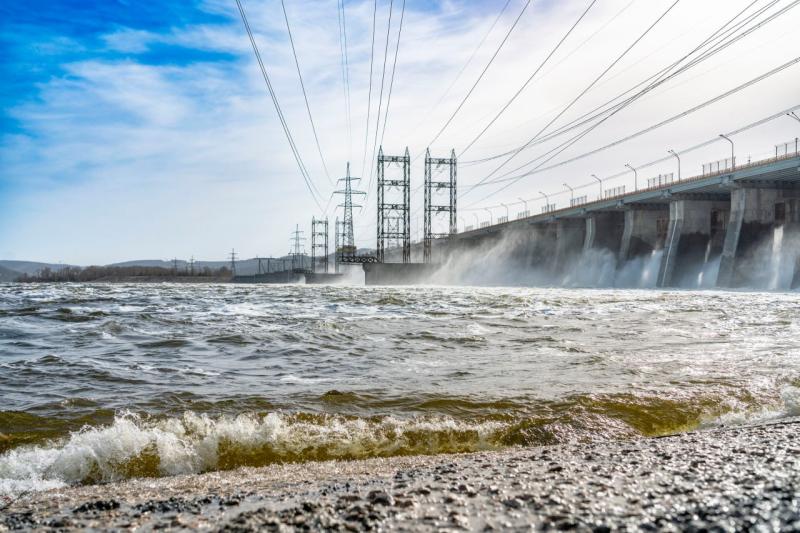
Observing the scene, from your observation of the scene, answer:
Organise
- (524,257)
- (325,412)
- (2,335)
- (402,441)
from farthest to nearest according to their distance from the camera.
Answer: (524,257)
(2,335)
(325,412)
(402,441)

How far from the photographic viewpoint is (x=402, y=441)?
260 inches

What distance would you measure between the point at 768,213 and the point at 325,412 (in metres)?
52.9

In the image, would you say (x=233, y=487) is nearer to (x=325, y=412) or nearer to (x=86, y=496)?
(x=86, y=496)

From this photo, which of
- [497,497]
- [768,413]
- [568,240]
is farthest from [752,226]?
[497,497]

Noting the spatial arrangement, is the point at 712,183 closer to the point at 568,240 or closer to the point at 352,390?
the point at 568,240

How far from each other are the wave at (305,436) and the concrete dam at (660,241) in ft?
146

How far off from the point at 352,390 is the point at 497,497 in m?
5.49

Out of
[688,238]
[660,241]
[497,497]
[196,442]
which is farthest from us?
[660,241]

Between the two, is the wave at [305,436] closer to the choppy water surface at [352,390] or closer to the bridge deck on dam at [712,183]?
the choppy water surface at [352,390]

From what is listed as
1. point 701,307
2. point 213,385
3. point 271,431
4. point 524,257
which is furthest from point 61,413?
point 524,257

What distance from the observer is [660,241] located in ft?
218

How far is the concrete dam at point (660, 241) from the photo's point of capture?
48562mm

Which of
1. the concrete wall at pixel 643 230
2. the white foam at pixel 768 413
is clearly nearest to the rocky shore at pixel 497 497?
the white foam at pixel 768 413

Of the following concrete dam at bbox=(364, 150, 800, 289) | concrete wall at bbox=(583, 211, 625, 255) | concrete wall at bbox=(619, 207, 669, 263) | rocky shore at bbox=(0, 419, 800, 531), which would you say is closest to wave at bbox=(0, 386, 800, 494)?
rocky shore at bbox=(0, 419, 800, 531)
